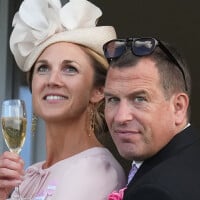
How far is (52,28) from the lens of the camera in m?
1.91

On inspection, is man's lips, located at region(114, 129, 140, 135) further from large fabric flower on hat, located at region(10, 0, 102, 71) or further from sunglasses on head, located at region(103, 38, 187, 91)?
large fabric flower on hat, located at region(10, 0, 102, 71)

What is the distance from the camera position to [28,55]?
197cm

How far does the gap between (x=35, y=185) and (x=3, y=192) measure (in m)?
0.12

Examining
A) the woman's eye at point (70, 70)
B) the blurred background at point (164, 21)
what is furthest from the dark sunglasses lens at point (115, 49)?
the blurred background at point (164, 21)

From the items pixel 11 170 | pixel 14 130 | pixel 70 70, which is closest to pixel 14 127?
pixel 14 130

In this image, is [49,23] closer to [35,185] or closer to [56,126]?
[56,126]

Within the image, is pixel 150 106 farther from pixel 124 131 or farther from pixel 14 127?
pixel 14 127

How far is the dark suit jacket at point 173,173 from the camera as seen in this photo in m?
1.29

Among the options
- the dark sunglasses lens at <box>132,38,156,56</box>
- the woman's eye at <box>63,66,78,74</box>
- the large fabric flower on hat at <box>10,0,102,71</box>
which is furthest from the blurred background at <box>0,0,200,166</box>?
the dark sunglasses lens at <box>132,38,156,56</box>

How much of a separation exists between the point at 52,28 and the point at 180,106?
572 mm

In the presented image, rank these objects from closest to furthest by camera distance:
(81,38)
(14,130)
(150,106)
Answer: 1. (150,106)
2. (14,130)
3. (81,38)

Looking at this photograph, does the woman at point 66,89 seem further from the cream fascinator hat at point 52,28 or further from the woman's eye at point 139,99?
the woman's eye at point 139,99

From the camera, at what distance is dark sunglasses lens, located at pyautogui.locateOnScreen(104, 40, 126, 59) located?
1.60 metres

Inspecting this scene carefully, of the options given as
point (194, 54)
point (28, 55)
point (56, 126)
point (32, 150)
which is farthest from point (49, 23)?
point (194, 54)
